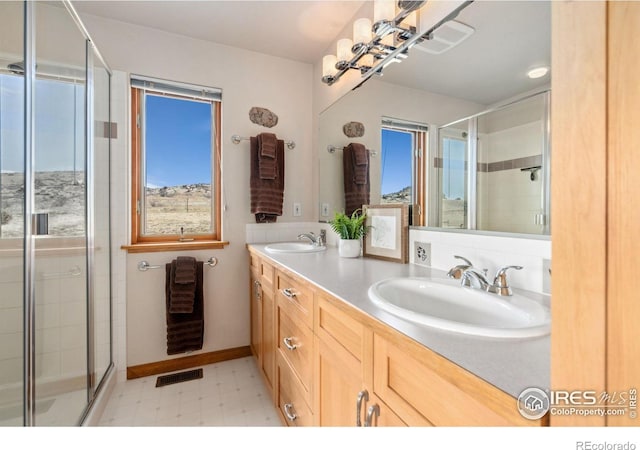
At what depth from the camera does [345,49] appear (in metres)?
1.70

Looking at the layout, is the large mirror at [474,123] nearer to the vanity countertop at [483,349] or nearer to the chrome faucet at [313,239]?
the vanity countertop at [483,349]

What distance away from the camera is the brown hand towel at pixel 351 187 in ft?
5.75

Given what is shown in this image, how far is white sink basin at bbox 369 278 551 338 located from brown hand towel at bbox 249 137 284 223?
1.31m

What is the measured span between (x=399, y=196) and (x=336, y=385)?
0.94 metres

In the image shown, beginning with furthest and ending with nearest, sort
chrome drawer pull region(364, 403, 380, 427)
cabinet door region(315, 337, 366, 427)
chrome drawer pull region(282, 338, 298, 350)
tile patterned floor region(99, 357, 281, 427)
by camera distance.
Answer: tile patterned floor region(99, 357, 281, 427) < chrome drawer pull region(282, 338, 298, 350) < cabinet door region(315, 337, 366, 427) < chrome drawer pull region(364, 403, 380, 427)

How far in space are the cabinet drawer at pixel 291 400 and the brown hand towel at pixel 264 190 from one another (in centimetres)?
106

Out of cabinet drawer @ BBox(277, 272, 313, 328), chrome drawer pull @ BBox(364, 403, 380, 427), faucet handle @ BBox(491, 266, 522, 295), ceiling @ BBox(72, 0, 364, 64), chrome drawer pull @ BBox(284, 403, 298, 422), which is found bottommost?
chrome drawer pull @ BBox(284, 403, 298, 422)

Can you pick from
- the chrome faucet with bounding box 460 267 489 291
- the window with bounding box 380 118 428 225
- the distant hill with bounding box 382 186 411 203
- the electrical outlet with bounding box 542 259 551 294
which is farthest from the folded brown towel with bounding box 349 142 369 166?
the electrical outlet with bounding box 542 259 551 294

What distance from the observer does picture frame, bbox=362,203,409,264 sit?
136 cm

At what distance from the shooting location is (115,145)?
5.98 feet

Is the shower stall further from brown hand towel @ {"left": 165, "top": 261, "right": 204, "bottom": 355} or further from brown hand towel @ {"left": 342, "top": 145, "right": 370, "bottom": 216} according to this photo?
brown hand towel @ {"left": 342, "top": 145, "right": 370, "bottom": 216}

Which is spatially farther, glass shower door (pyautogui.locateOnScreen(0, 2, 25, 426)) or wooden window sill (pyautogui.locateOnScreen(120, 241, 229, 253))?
wooden window sill (pyautogui.locateOnScreen(120, 241, 229, 253))

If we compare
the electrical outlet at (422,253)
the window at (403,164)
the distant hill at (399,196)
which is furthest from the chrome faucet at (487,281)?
the distant hill at (399,196)

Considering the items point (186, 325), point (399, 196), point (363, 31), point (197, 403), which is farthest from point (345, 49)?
point (197, 403)
